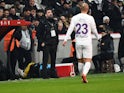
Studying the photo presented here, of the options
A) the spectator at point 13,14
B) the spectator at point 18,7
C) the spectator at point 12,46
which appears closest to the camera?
the spectator at point 12,46

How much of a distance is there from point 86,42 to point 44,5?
33.6 ft

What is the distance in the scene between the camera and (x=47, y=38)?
19.9 m

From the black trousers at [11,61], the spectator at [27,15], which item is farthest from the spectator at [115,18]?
the black trousers at [11,61]

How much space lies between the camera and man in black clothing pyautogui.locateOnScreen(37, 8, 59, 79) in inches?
776

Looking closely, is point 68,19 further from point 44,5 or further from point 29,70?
point 29,70

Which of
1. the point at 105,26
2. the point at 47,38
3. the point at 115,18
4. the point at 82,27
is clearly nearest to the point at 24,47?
the point at 47,38

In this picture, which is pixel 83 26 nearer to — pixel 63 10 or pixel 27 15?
pixel 27 15

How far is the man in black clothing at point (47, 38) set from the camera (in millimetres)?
19703

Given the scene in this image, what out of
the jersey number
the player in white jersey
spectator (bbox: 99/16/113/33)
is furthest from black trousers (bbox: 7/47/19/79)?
spectator (bbox: 99/16/113/33)

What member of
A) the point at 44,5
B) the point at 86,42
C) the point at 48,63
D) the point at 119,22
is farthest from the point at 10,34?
the point at 119,22

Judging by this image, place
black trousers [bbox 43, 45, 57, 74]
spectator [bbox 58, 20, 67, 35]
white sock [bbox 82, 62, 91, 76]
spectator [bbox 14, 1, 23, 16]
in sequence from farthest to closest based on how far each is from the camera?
spectator [bbox 14, 1, 23, 16] < spectator [bbox 58, 20, 67, 35] < black trousers [bbox 43, 45, 57, 74] < white sock [bbox 82, 62, 91, 76]

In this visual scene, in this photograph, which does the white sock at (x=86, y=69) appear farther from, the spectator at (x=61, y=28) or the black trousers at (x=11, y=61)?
the spectator at (x=61, y=28)

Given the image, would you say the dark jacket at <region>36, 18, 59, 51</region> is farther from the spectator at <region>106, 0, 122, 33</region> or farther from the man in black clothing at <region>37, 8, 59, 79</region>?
the spectator at <region>106, 0, 122, 33</region>

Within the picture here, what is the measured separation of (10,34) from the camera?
20188 millimetres
